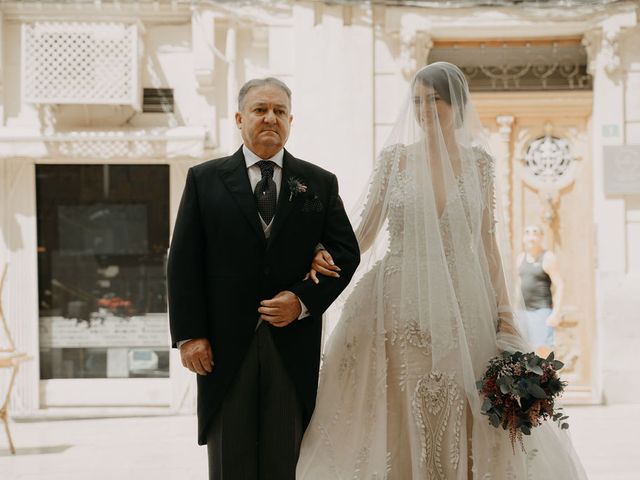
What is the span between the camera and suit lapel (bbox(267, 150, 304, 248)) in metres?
3.16

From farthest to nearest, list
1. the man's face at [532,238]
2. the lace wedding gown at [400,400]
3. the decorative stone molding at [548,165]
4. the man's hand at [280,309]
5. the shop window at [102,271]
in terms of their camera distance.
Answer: the decorative stone molding at [548,165] → the shop window at [102,271] → the man's face at [532,238] → the lace wedding gown at [400,400] → the man's hand at [280,309]

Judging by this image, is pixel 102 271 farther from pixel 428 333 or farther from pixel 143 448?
pixel 428 333

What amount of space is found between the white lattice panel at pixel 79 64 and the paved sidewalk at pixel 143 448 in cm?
293

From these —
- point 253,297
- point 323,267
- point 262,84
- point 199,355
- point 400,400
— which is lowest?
point 400,400

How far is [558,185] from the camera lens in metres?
8.57

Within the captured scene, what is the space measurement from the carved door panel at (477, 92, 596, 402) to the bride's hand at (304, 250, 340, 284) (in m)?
5.55

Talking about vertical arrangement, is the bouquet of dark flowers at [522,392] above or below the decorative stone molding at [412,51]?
below

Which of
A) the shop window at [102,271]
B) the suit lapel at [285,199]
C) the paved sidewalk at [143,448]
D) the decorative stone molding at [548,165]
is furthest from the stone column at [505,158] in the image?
the suit lapel at [285,199]

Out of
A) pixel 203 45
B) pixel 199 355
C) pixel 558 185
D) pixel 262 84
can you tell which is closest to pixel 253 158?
pixel 262 84

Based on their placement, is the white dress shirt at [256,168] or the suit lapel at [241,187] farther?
the white dress shirt at [256,168]

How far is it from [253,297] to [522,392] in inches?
41.2

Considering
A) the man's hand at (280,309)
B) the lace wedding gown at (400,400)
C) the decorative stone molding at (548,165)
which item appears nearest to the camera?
the man's hand at (280,309)

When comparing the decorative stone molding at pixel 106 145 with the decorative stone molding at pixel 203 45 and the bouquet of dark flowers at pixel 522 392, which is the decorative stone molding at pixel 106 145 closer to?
the decorative stone molding at pixel 203 45

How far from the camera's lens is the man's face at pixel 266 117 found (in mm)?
3193
